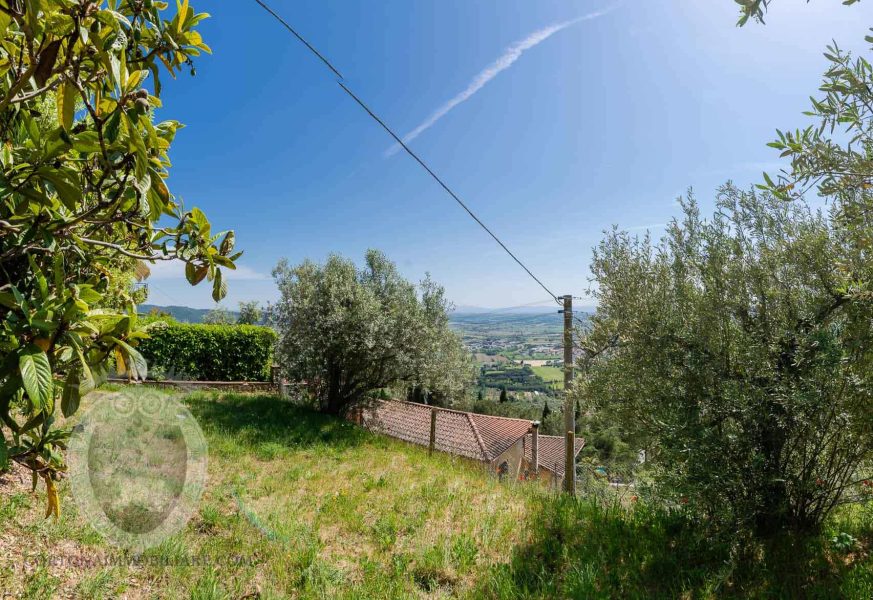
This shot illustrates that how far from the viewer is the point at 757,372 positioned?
3611 millimetres

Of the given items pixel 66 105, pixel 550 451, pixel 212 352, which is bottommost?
pixel 550 451

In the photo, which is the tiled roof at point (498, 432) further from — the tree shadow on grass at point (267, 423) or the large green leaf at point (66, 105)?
the large green leaf at point (66, 105)

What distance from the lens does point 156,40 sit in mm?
1461

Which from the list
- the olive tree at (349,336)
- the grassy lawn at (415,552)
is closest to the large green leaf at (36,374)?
the grassy lawn at (415,552)

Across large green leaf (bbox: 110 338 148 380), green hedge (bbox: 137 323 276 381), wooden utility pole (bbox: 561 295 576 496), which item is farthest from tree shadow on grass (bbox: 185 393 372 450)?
large green leaf (bbox: 110 338 148 380)

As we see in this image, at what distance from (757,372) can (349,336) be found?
9.34 m

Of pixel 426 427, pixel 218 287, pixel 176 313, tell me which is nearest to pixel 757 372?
pixel 218 287

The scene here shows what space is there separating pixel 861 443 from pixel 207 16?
5.33 metres

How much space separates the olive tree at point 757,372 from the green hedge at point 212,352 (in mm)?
14938

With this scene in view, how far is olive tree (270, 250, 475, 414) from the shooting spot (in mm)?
11359

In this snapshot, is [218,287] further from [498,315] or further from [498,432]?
[498,315]

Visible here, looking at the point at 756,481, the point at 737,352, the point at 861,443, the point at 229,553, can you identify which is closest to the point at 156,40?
the point at 229,553

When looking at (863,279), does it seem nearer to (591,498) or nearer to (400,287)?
(591,498)

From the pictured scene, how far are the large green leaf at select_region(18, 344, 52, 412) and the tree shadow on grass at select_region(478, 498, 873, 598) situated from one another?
3.64 metres
